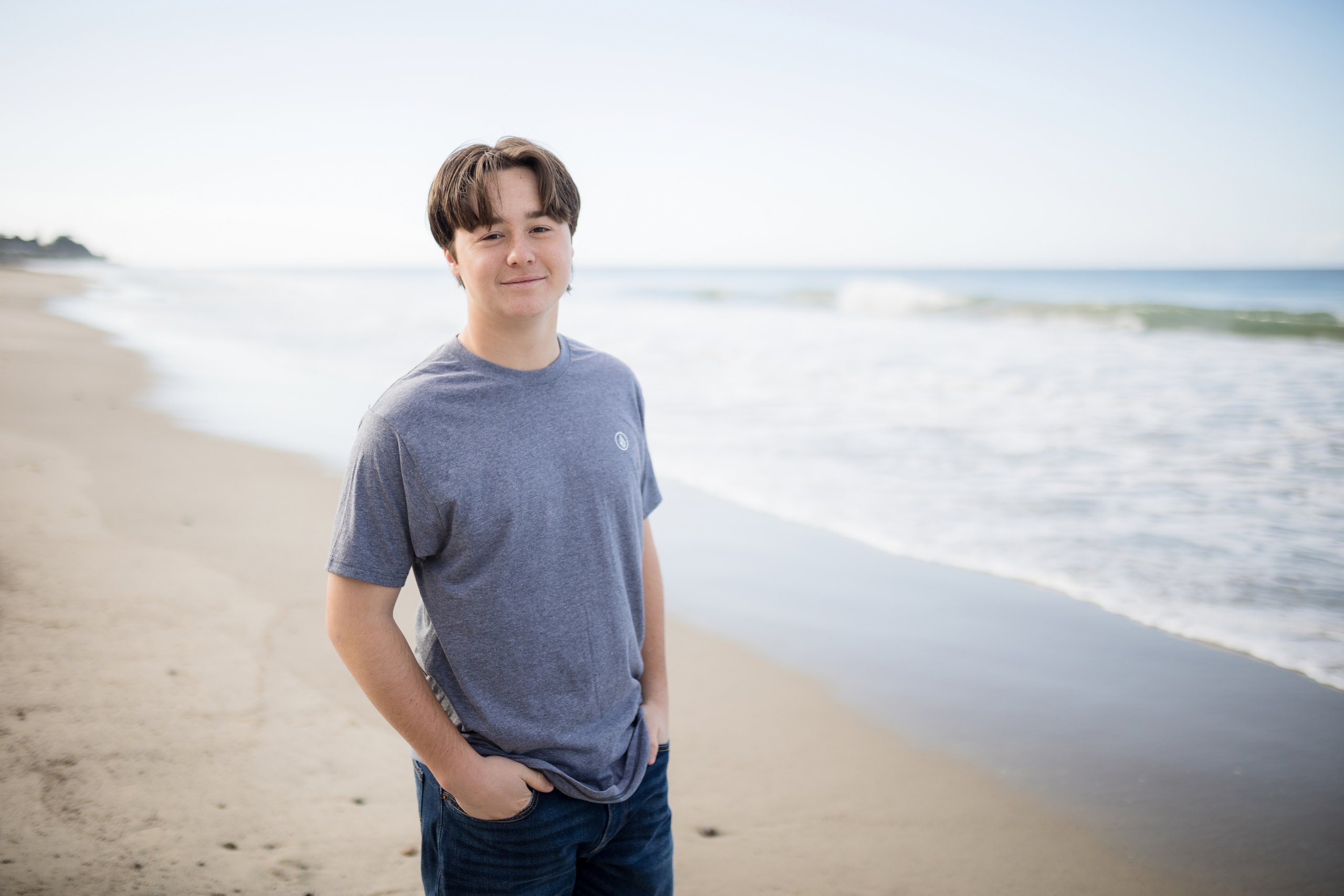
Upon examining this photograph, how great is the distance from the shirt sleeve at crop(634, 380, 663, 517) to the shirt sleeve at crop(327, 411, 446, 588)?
62cm

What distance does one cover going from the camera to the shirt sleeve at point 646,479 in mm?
1952

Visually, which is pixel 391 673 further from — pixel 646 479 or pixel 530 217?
pixel 530 217

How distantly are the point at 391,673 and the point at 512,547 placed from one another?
33cm

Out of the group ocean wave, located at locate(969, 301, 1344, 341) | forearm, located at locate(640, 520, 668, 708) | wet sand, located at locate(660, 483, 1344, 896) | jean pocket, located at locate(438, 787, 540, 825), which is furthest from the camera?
ocean wave, located at locate(969, 301, 1344, 341)

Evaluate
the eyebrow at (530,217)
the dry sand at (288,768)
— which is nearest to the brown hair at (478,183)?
the eyebrow at (530,217)

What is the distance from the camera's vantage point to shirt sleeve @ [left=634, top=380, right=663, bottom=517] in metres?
1.95

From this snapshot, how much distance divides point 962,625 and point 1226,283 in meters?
58.1

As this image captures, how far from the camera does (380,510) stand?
4.66ft

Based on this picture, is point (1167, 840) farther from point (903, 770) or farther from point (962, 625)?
point (962, 625)

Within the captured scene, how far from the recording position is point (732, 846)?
8.82 feet

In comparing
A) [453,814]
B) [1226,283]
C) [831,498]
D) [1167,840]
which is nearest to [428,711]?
[453,814]

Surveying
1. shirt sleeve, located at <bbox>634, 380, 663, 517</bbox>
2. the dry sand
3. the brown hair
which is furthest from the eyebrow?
the dry sand

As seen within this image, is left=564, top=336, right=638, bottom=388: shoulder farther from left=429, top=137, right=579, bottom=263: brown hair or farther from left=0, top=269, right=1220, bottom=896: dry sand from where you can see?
left=0, top=269, right=1220, bottom=896: dry sand

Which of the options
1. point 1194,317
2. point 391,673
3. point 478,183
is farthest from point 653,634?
point 1194,317
